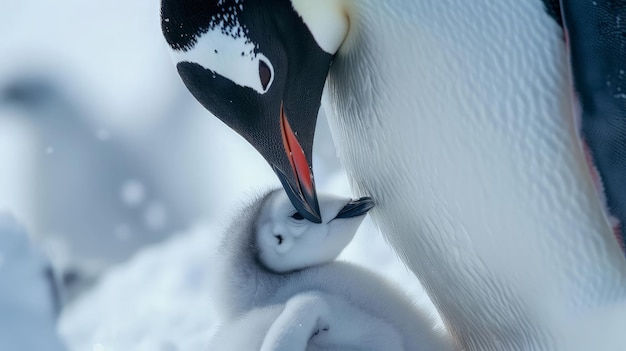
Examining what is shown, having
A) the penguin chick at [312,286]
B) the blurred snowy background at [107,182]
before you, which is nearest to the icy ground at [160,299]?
the blurred snowy background at [107,182]

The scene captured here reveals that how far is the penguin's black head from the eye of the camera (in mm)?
702

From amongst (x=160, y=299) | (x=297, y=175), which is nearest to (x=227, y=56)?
(x=297, y=175)

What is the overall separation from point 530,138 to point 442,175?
89 mm

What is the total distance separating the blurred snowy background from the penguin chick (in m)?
0.41

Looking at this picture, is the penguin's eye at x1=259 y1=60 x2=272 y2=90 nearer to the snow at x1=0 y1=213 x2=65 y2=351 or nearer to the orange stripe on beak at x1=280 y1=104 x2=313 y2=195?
the orange stripe on beak at x1=280 y1=104 x2=313 y2=195

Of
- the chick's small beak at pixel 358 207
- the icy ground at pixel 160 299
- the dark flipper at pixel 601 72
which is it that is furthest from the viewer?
the icy ground at pixel 160 299

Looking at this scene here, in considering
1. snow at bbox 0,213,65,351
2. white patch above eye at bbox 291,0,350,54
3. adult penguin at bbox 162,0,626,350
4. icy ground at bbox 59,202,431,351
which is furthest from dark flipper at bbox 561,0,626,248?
snow at bbox 0,213,65,351

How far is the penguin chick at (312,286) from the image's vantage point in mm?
898

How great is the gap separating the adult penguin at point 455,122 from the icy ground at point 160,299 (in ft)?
1.63

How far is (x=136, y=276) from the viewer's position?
1704mm

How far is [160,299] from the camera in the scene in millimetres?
1604

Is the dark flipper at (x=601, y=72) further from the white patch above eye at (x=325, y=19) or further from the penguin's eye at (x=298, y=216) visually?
the penguin's eye at (x=298, y=216)

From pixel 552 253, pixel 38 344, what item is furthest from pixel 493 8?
pixel 38 344

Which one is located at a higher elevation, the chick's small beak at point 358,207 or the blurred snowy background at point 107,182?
the chick's small beak at point 358,207
